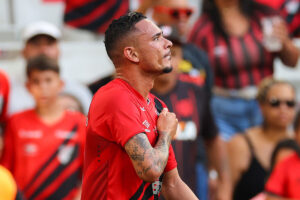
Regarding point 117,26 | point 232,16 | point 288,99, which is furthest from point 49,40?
point 117,26

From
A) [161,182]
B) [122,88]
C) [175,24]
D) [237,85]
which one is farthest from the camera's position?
[237,85]

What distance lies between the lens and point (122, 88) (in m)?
2.94

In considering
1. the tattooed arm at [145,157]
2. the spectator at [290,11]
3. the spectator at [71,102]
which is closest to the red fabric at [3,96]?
the spectator at [71,102]

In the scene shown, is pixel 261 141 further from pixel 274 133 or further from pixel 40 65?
pixel 40 65

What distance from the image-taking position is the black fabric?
5.79 metres

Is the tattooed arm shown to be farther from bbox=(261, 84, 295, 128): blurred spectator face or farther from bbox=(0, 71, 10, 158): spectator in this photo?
bbox=(261, 84, 295, 128): blurred spectator face

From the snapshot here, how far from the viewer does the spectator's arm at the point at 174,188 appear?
125 inches

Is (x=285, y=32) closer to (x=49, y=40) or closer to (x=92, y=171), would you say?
(x=49, y=40)

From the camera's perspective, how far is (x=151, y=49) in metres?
2.96

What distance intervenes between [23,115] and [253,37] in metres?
2.70

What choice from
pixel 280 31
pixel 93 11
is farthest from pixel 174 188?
pixel 93 11

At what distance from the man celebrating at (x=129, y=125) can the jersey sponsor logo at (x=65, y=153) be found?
211 centimetres

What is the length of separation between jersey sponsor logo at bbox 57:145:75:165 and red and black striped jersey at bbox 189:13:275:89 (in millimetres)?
2052

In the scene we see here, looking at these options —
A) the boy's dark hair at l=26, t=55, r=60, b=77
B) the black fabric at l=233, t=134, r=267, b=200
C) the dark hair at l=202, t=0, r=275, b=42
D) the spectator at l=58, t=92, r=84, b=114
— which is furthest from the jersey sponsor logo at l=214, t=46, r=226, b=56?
the boy's dark hair at l=26, t=55, r=60, b=77
